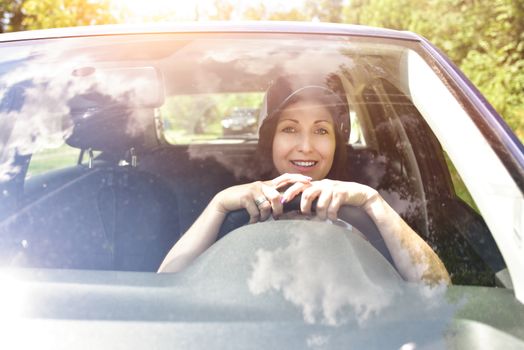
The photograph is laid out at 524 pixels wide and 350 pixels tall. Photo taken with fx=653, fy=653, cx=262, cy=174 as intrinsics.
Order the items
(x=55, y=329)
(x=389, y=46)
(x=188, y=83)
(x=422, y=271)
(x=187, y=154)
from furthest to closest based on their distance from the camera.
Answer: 1. (x=187, y=154)
2. (x=188, y=83)
3. (x=389, y=46)
4. (x=422, y=271)
5. (x=55, y=329)

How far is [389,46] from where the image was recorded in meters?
1.93

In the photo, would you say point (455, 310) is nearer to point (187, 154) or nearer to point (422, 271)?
point (422, 271)

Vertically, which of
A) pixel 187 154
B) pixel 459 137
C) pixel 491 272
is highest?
pixel 459 137

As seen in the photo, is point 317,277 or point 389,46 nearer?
point 317,277

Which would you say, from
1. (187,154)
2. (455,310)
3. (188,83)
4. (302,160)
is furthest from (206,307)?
(187,154)

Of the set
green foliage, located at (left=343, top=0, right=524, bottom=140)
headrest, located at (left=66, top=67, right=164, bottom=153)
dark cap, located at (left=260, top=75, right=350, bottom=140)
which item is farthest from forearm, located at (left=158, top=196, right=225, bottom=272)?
green foliage, located at (left=343, top=0, right=524, bottom=140)

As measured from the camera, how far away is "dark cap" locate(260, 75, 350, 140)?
2.03 m

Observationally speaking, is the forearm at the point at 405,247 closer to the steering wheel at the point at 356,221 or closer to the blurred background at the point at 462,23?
the steering wheel at the point at 356,221

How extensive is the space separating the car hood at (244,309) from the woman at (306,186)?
16 cm

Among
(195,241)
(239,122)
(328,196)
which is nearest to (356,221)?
(328,196)

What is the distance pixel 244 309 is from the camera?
1.25 meters

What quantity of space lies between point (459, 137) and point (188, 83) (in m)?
1.25

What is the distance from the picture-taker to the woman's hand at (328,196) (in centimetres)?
155

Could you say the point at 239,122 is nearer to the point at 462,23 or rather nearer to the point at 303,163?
the point at 303,163
